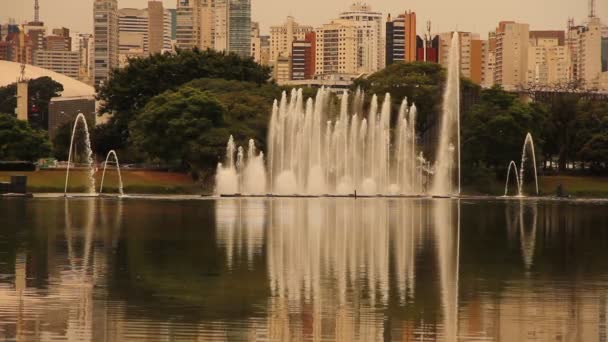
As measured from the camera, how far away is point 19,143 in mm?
86938

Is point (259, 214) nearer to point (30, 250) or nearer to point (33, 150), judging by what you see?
point (30, 250)

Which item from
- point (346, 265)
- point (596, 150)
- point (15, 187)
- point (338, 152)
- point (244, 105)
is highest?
point (244, 105)

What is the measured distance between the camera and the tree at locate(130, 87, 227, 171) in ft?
260

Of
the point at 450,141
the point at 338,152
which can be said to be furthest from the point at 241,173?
the point at 450,141

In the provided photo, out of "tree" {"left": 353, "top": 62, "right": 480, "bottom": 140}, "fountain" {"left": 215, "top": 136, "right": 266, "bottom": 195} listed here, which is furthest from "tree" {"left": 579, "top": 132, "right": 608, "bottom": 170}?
"fountain" {"left": 215, "top": 136, "right": 266, "bottom": 195}

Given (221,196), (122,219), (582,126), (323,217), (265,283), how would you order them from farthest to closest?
(582,126) < (221,196) < (323,217) < (122,219) < (265,283)

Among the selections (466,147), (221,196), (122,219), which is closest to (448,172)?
(466,147)

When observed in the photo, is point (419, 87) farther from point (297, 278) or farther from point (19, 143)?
point (297, 278)

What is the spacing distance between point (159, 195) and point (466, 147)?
19064 mm

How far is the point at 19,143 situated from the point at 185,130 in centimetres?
1215

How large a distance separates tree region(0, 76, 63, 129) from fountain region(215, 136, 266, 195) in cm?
8084

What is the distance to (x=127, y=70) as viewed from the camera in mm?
102188

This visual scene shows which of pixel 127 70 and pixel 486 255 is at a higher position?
pixel 127 70

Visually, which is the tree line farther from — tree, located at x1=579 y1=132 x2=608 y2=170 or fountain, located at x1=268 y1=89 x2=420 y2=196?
fountain, located at x1=268 y1=89 x2=420 y2=196
